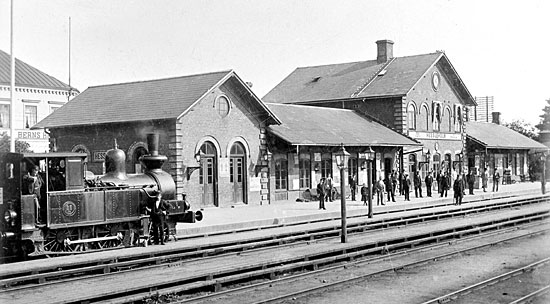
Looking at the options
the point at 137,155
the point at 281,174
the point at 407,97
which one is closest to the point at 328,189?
the point at 281,174

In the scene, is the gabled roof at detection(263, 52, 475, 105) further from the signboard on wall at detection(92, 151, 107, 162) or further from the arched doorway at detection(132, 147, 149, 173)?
the signboard on wall at detection(92, 151, 107, 162)

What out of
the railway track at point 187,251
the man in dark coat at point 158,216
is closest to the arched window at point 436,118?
the railway track at point 187,251

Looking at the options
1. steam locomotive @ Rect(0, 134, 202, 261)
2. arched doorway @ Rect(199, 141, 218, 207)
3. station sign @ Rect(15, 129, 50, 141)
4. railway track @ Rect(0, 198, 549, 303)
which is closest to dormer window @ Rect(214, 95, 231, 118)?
arched doorway @ Rect(199, 141, 218, 207)

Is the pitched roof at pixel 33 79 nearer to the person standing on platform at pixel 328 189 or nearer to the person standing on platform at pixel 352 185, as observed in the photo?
the person standing on platform at pixel 328 189

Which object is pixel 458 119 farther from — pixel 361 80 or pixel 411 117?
pixel 361 80

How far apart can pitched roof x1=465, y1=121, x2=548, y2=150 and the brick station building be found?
23388 mm

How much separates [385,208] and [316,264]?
15.2 m

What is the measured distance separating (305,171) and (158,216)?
646 inches

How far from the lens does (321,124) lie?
35094 millimetres

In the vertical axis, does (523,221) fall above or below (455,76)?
below

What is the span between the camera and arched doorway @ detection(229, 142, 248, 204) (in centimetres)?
2891

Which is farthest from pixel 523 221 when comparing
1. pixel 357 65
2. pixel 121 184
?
pixel 357 65

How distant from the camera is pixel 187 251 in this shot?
1620 cm

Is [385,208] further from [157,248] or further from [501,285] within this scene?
[501,285]
